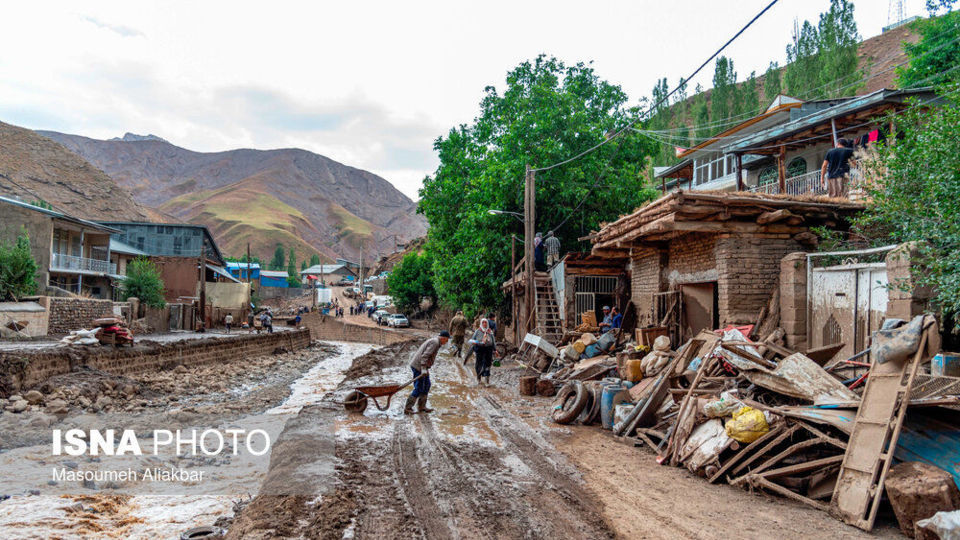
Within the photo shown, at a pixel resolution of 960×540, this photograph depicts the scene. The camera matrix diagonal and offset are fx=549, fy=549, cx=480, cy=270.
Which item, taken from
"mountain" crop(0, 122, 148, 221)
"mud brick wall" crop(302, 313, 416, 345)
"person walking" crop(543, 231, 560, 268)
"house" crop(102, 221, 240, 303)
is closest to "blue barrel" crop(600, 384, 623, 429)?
"person walking" crop(543, 231, 560, 268)

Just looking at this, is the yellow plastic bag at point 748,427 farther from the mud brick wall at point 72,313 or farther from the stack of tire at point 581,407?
the mud brick wall at point 72,313

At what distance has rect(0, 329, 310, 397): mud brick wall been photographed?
13930 millimetres

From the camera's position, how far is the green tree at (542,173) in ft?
73.1

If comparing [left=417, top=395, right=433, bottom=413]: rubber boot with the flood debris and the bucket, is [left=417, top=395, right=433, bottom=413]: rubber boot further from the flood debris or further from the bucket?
the bucket

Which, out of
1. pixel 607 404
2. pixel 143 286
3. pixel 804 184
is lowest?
pixel 607 404

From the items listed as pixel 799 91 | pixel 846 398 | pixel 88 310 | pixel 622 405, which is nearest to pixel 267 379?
pixel 88 310

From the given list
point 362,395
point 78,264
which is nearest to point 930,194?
point 362,395

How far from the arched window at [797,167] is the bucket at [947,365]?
17.3 meters

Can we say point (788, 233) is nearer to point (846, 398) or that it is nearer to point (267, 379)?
point (846, 398)

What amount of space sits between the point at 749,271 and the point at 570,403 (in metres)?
4.17

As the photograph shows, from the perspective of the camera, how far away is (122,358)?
61.3ft

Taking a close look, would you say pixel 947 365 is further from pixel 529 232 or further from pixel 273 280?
pixel 273 280

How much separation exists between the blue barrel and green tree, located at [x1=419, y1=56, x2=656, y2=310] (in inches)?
475

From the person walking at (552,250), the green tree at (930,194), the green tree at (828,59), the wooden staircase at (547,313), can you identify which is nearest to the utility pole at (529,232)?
the wooden staircase at (547,313)
